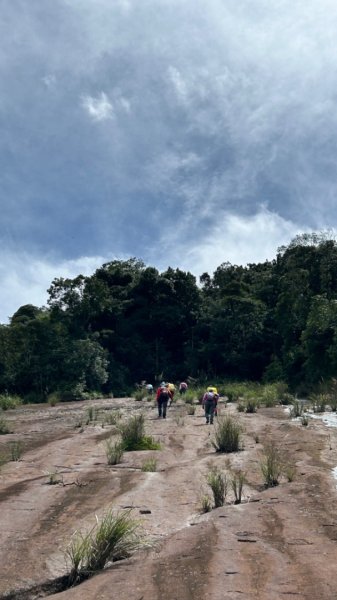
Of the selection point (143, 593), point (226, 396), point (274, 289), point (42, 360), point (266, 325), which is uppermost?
point (274, 289)

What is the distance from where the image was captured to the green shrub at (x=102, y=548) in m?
4.93

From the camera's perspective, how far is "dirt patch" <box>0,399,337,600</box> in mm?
4527

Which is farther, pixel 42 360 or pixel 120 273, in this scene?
pixel 120 273

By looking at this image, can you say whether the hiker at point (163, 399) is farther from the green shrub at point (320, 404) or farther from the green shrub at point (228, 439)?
the green shrub at point (228, 439)

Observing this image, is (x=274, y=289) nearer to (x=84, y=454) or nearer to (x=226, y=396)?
(x=226, y=396)

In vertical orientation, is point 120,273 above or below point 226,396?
above

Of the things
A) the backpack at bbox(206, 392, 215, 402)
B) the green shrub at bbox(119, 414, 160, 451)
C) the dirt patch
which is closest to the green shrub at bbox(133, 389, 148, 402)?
the backpack at bbox(206, 392, 215, 402)

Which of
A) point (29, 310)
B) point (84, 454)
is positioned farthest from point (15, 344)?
point (84, 454)

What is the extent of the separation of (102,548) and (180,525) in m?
1.50

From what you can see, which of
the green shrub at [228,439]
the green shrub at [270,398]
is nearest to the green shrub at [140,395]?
the green shrub at [270,398]

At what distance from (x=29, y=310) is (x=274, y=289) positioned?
25276 millimetres

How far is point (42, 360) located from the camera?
37500mm

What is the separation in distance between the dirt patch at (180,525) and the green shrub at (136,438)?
0.60 m

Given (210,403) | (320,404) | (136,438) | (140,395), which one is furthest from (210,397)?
(140,395)
